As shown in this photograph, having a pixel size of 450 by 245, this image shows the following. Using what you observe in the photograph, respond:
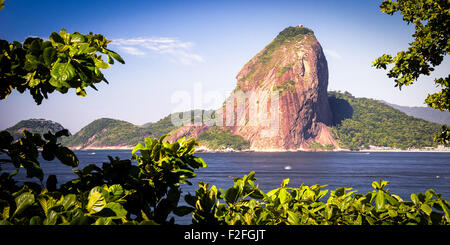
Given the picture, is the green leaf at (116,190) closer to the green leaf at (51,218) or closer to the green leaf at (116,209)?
the green leaf at (116,209)

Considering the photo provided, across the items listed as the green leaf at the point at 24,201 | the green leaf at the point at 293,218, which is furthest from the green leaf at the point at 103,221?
the green leaf at the point at 293,218

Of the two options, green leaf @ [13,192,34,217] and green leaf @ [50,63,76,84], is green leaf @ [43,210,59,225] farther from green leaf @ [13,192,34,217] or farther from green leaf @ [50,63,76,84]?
green leaf @ [50,63,76,84]

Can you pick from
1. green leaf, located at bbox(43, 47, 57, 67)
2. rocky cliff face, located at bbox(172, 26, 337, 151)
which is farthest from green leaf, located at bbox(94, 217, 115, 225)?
Answer: rocky cliff face, located at bbox(172, 26, 337, 151)

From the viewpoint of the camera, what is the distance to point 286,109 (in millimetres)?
168625

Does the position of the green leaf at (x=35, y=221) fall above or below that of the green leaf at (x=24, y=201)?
below

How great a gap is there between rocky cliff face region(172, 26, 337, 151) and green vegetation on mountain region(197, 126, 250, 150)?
3.08 meters

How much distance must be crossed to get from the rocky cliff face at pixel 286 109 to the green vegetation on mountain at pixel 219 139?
10.1 ft

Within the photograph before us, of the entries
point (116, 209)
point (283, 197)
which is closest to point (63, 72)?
point (116, 209)

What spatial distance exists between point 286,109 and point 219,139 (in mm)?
41610

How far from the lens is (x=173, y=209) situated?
92.7 inches

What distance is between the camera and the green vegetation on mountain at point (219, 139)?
182 m

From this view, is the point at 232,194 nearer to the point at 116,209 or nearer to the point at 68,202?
the point at 116,209
